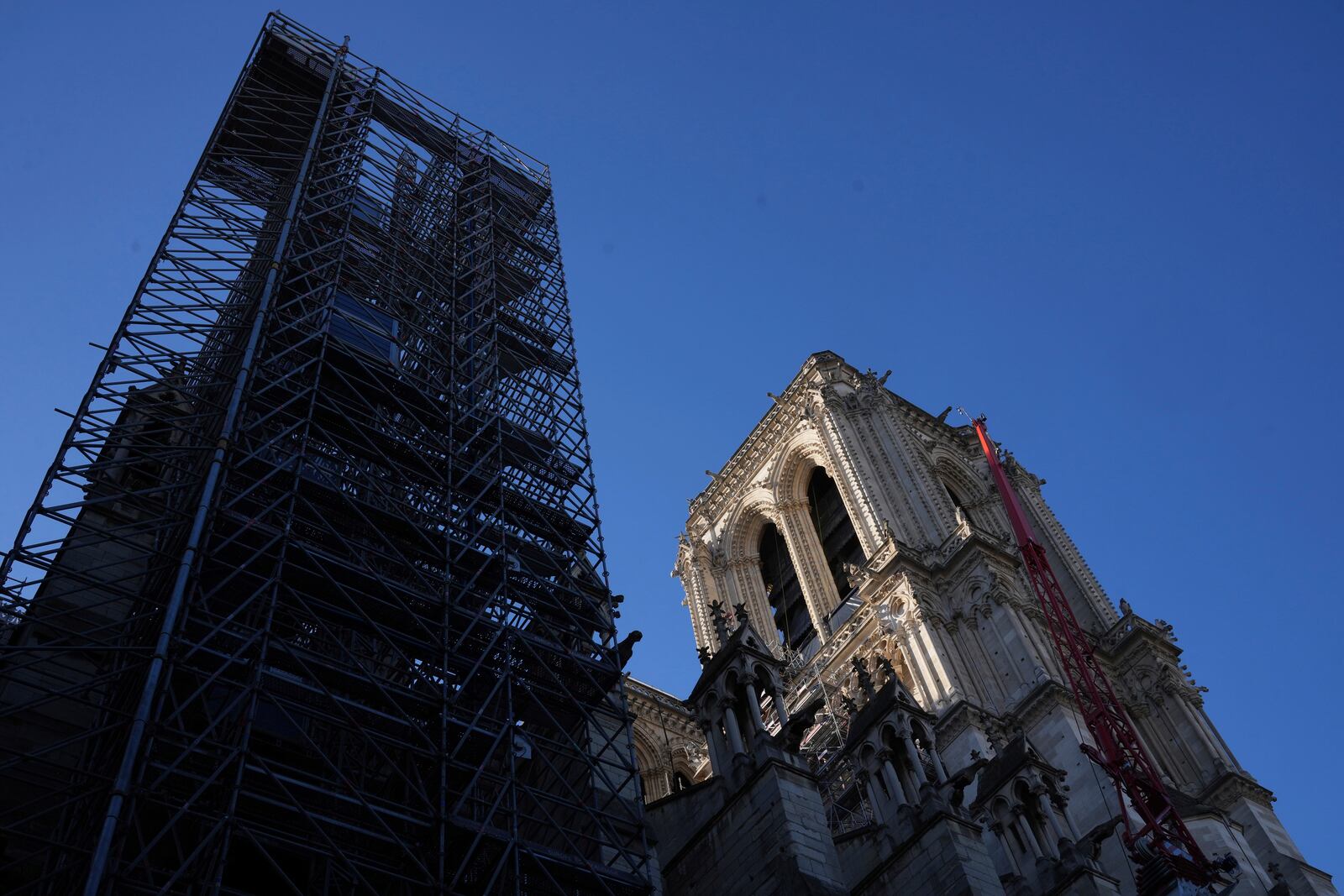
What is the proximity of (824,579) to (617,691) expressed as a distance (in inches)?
866

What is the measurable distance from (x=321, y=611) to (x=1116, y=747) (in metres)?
20.7

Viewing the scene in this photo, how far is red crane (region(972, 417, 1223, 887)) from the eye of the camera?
2644cm

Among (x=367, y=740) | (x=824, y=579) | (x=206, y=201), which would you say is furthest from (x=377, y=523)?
(x=824, y=579)

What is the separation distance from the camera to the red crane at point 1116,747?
1041 inches

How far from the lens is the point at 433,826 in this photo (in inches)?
547

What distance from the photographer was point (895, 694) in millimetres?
20953

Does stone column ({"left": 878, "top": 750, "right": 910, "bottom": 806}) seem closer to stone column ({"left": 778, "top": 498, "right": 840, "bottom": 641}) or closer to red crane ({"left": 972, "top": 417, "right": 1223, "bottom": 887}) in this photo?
red crane ({"left": 972, "top": 417, "right": 1223, "bottom": 887})

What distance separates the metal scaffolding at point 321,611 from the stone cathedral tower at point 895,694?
1.99 meters

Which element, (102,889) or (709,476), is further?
(709,476)

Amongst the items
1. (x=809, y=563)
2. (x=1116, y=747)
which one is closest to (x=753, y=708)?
(x=1116, y=747)

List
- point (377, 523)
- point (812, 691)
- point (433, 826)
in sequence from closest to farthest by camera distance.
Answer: point (433, 826) → point (377, 523) → point (812, 691)

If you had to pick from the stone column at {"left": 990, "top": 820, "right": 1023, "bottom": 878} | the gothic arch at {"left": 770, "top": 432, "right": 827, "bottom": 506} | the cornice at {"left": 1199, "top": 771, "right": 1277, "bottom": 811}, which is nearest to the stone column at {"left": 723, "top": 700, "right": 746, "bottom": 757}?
the stone column at {"left": 990, "top": 820, "right": 1023, "bottom": 878}

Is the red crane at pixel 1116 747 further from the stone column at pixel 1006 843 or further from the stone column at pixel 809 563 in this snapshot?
the stone column at pixel 809 563

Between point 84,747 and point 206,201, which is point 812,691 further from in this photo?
point 84,747
